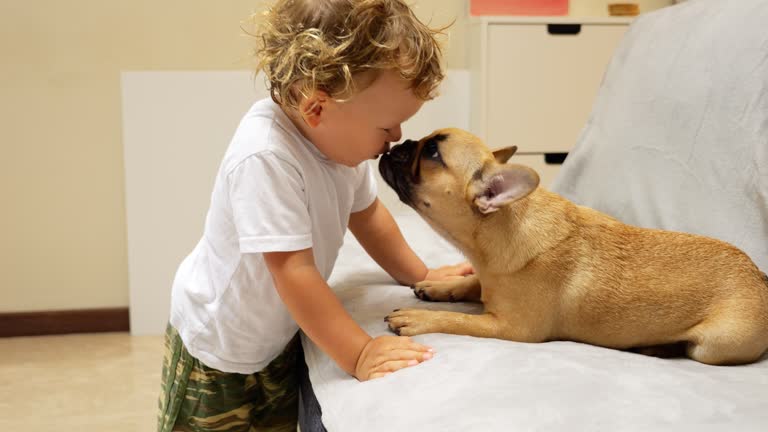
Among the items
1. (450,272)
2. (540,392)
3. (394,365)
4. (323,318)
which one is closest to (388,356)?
(394,365)

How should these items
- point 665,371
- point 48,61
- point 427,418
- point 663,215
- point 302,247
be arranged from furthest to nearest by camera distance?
point 48,61
point 663,215
point 302,247
point 665,371
point 427,418

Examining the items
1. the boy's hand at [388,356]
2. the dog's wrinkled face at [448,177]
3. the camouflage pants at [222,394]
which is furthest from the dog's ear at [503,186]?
the camouflage pants at [222,394]

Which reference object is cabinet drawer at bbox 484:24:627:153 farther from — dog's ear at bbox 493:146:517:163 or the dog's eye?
the dog's eye

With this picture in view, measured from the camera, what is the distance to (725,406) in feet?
2.64

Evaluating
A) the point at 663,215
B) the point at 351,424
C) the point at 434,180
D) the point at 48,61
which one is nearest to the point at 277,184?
the point at 434,180

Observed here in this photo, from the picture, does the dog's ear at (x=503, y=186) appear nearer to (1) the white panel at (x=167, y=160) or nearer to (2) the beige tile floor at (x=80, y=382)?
(2) the beige tile floor at (x=80, y=382)

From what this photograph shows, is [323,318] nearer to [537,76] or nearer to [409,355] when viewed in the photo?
[409,355]

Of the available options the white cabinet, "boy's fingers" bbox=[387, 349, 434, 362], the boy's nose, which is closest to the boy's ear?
the boy's nose

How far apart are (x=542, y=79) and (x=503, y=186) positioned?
1.61 metres

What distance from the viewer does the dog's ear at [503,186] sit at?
1050mm

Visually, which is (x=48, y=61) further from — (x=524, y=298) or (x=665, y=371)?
(x=665, y=371)

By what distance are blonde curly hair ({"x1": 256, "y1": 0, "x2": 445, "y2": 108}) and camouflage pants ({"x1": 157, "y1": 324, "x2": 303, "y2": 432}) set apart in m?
0.50

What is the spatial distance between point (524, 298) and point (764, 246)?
0.43 m

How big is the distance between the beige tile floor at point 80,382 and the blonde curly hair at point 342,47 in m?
1.23
